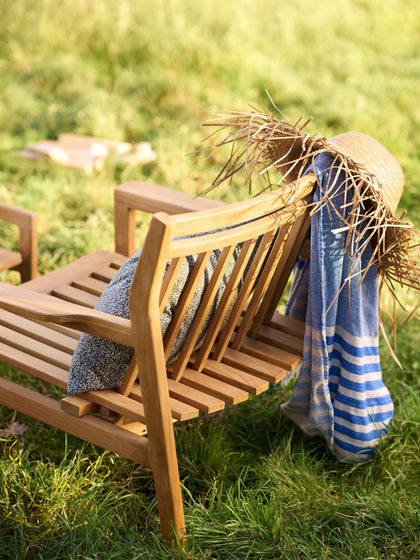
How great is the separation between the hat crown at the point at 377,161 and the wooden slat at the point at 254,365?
→ 605 mm

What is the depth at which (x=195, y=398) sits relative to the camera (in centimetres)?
193

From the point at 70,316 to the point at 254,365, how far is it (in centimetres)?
67

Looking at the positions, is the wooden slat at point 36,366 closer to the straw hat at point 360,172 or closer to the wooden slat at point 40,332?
the wooden slat at point 40,332

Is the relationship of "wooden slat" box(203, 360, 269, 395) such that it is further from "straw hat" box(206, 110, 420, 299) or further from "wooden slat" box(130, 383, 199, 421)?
"straw hat" box(206, 110, 420, 299)

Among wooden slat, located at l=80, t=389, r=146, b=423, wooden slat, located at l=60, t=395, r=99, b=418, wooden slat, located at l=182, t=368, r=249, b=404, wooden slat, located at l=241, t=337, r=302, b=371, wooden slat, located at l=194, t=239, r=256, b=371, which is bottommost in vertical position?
wooden slat, located at l=60, t=395, r=99, b=418

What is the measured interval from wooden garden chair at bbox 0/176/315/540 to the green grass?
0.28 meters

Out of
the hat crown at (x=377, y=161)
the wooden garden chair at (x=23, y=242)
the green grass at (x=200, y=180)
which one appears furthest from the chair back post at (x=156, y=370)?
the wooden garden chair at (x=23, y=242)

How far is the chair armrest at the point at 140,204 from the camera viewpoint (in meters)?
2.57

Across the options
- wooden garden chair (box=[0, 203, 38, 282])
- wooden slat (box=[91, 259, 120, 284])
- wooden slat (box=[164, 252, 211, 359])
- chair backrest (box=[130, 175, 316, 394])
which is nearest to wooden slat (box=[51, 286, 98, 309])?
wooden slat (box=[91, 259, 120, 284])

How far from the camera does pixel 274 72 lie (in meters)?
6.09

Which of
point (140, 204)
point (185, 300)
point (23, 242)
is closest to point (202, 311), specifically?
point (185, 300)

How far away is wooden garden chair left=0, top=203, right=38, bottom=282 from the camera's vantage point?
111 inches

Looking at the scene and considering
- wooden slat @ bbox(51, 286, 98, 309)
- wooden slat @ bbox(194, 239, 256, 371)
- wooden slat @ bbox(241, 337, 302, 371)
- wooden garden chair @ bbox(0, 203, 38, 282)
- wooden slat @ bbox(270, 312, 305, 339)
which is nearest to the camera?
wooden slat @ bbox(194, 239, 256, 371)

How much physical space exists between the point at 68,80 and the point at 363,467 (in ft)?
14.9
